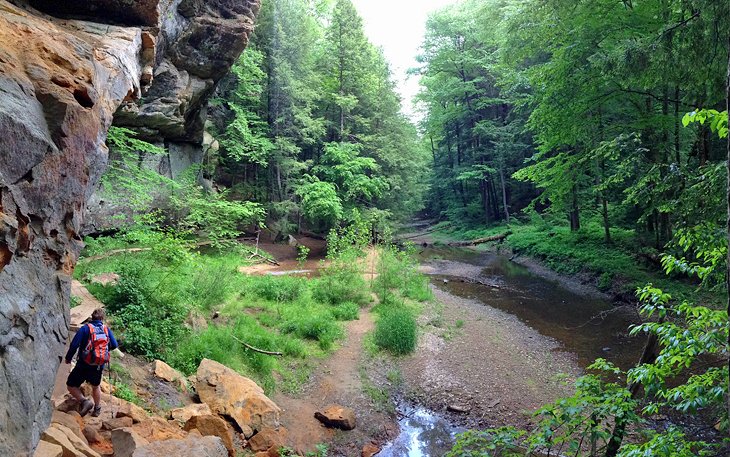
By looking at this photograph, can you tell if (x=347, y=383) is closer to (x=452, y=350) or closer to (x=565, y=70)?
(x=452, y=350)

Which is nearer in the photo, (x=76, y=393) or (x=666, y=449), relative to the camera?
(x=666, y=449)

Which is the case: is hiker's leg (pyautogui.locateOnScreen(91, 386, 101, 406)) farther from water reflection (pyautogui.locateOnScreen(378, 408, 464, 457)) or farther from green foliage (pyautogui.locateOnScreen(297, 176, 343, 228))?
green foliage (pyautogui.locateOnScreen(297, 176, 343, 228))

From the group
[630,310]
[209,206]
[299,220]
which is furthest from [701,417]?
[299,220]

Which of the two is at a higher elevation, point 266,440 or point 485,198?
point 485,198

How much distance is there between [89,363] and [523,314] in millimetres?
13360

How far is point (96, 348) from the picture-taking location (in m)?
5.51

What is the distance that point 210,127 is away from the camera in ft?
78.9

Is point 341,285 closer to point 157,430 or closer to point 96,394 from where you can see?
point 157,430

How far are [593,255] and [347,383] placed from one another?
14.9 meters

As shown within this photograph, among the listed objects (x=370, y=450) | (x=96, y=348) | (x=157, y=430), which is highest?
(x=96, y=348)

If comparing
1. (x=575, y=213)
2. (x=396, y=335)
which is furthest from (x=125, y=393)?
(x=575, y=213)

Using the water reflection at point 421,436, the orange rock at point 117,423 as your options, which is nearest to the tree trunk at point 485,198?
the water reflection at point 421,436

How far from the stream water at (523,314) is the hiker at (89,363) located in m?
4.80

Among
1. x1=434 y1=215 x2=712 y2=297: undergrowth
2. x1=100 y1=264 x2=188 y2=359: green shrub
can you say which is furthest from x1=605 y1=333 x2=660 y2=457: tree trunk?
x1=434 y1=215 x2=712 y2=297: undergrowth
